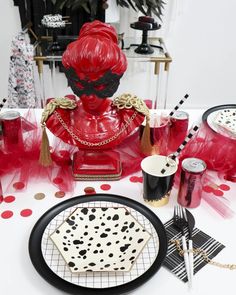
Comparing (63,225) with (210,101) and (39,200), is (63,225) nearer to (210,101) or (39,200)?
(39,200)

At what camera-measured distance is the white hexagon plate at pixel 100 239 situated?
2.49 ft

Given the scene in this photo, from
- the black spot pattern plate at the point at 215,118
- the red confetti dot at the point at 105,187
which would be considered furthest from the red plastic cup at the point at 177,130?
the red confetti dot at the point at 105,187

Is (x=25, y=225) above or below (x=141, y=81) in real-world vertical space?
above

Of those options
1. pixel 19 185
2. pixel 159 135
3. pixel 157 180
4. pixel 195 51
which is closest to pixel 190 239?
pixel 157 180

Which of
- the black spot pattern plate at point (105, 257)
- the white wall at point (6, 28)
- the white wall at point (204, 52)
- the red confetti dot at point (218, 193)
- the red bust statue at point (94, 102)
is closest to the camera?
the black spot pattern plate at point (105, 257)

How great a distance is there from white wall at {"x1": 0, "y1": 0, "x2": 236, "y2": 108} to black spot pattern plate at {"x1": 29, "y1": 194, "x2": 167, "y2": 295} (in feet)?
6.66

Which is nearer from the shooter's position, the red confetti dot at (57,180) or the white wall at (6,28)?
the red confetti dot at (57,180)

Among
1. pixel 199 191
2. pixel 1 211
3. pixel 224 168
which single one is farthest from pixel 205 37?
pixel 1 211

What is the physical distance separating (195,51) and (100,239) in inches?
90.5

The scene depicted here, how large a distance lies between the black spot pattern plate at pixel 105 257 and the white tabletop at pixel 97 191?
24 mm

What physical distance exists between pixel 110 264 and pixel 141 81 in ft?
7.45

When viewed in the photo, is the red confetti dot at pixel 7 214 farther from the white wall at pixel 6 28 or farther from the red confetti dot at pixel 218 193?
the white wall at pixel 6 28

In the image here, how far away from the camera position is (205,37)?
274cm

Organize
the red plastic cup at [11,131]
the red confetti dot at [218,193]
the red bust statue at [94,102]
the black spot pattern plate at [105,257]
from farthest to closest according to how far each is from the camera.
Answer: the red plastic cup at [11,131] → the red confetti dot at [218,193] → the red bust statue at [94,102] → the black spot pattern plate at [105,257]
